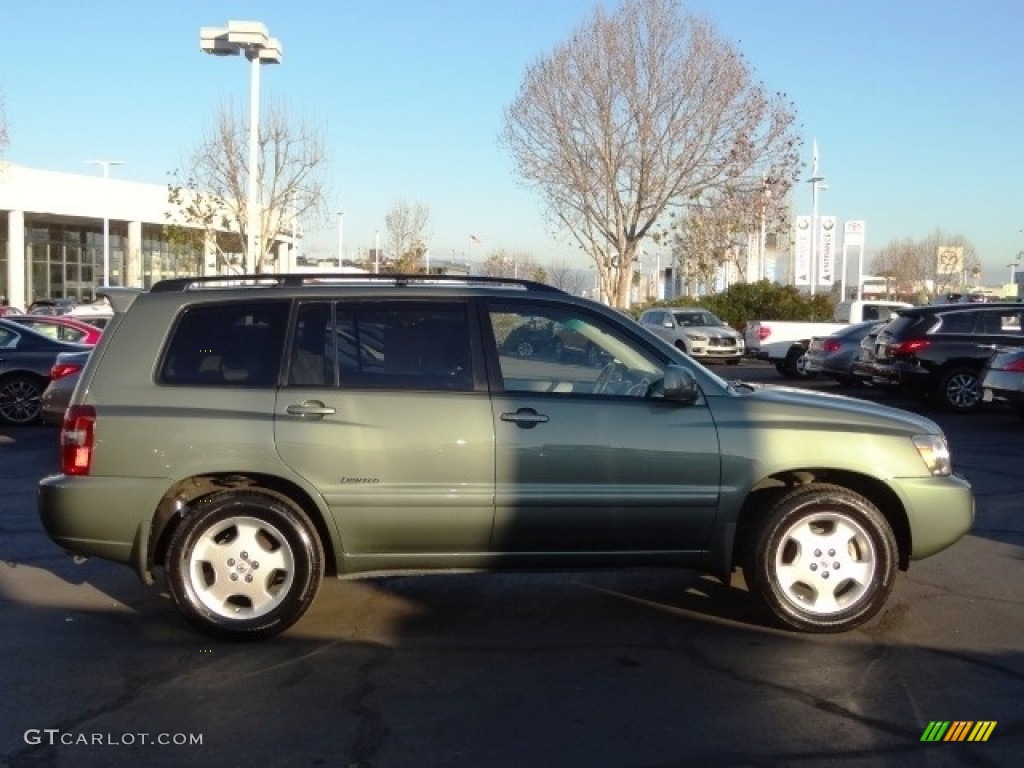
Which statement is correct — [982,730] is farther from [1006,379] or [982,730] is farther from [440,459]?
[1006,379]

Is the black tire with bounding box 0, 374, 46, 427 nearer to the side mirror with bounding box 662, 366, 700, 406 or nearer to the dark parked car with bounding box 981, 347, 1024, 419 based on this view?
the side mirror with bounding box 662, 366, 700, 406

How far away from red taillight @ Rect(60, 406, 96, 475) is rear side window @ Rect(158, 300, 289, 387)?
41 cm

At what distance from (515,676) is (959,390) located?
13966mm

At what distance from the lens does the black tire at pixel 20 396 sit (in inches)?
623

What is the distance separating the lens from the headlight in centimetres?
629

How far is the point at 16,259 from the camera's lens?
1900 inches

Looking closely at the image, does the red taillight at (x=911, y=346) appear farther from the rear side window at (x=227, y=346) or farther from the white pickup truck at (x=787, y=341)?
the rear side window at (x=227, y=346)

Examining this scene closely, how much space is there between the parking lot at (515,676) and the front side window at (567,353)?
1307 mm

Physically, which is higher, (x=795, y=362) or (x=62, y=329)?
(x=62, y=329)

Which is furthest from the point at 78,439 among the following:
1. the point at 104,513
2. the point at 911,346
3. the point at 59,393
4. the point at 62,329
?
the point at 911,346

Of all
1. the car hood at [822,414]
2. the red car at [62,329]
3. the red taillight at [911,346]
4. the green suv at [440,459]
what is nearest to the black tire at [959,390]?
the red taillight at [911,346]

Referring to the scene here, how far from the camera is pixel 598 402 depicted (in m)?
6.10

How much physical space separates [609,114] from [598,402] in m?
28.7

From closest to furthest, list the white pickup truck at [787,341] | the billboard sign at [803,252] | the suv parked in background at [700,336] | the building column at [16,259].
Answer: the white pickup truck at [787,341], the suv parked in background at [700,336], the billboard sign at [803,252], the building column at [16,259]
